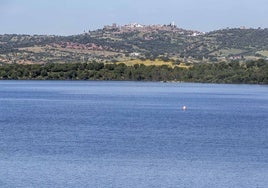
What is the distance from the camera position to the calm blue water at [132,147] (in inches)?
Answer: 1521

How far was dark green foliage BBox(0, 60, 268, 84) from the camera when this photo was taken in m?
170

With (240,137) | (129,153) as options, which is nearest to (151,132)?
(240,137)

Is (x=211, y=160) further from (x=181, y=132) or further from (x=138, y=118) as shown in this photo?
(x=138, y=118)

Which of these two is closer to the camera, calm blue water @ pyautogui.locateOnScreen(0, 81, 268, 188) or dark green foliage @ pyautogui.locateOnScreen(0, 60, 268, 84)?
calm blue water @ pyautogui.locateOnScreen(0, 81, 268, 188)

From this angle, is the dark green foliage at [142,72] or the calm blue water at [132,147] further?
the dark green foliage at [142,72]

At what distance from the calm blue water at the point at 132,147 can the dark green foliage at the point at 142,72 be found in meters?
77.8

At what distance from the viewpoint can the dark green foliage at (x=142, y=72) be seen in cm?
16988

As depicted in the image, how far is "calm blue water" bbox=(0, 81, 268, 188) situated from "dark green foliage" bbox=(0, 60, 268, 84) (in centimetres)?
7777

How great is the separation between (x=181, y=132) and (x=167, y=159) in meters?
17.2

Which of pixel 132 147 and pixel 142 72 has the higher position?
pixel 142 72

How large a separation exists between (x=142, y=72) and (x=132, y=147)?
406ft

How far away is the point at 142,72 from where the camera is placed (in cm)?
17450

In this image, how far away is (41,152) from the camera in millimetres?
47500

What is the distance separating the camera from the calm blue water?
127 ft
